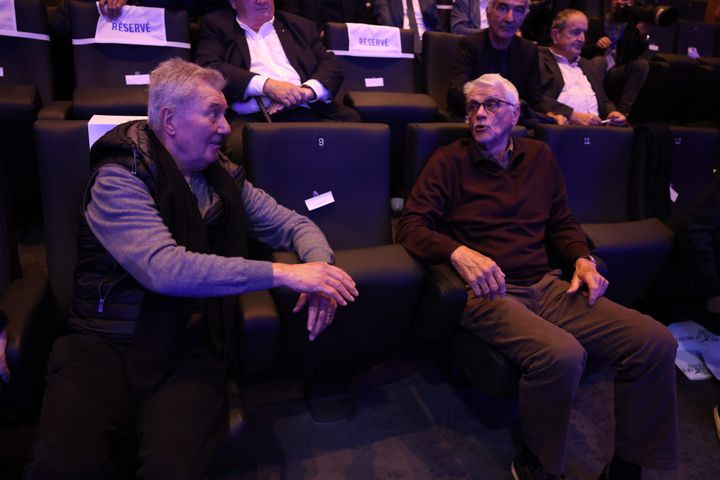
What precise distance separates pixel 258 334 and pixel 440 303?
0.49m

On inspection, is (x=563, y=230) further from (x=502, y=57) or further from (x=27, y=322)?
(x=27, y=322)

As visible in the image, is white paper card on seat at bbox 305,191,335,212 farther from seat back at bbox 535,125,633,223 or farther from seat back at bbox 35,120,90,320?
seat back at bbox 535,125,633,223

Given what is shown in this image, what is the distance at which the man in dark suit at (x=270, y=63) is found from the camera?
2057 mm

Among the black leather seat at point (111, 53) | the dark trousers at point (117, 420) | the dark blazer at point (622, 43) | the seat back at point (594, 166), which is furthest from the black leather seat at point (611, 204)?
the black leather seat at point (111, 53)

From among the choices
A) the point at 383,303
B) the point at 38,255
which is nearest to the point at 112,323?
the point at 383,303

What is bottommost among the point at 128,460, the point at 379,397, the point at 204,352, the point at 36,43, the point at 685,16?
the point at 379,397

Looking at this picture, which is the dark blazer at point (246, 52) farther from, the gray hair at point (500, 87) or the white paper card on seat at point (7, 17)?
the white paper card on seat at point (7, 17)

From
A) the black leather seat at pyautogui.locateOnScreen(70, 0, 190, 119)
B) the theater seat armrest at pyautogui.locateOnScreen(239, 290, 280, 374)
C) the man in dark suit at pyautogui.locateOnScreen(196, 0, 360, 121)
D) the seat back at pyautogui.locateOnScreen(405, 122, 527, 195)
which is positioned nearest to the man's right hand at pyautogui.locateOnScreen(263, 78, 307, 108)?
the man in dark suit at pyautogui.locateOnScreen(196, 0, 360, 121)

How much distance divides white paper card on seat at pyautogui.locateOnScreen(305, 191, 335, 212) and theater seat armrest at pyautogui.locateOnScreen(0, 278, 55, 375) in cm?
78

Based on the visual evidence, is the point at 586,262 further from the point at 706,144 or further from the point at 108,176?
the point at 108,176

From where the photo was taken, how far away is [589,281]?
1.55 m

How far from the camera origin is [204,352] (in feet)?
4.16

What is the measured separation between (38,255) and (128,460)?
1.38 meters

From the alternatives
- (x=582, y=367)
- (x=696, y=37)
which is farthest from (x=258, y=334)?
(x=696, y=37)
